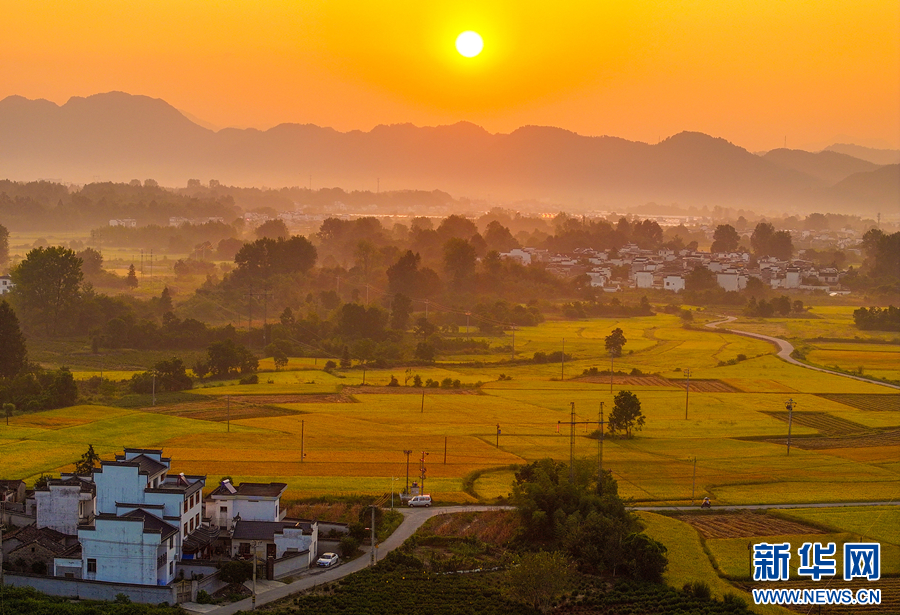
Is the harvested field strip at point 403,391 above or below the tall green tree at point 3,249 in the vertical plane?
below

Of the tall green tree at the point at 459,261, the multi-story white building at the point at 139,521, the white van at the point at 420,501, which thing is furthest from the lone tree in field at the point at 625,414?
the tall green tree at the point at 459,261

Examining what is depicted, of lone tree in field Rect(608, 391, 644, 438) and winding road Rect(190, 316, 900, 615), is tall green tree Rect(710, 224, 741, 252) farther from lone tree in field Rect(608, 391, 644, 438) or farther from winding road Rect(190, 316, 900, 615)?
winding road Rect(190, 316, 900, 615)

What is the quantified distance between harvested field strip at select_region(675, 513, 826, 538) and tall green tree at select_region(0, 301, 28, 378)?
105ft

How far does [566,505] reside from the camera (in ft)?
85.0

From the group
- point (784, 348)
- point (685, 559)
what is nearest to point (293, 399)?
point (685, 559)

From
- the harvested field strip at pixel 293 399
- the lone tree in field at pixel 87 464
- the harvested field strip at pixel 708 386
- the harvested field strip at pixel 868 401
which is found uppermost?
the harvested field strip at pixel 708 386

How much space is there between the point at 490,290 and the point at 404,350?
27962 mm

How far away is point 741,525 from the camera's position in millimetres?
26609

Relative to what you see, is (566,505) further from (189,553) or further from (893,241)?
(893,241)

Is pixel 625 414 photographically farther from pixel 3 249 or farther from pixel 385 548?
pixel 3 249

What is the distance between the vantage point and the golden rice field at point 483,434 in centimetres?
3028

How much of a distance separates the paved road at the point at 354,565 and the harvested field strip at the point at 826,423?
54.7 feet

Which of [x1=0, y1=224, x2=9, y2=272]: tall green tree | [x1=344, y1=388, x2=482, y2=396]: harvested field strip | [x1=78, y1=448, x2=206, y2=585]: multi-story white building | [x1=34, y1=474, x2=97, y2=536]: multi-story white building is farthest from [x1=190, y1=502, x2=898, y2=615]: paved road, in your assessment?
A: [x1=0, y1=224, x2=9, y2=272]: tall green tree

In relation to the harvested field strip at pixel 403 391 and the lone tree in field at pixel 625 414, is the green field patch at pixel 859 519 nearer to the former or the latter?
the lone tree in field at pixel 625 414
